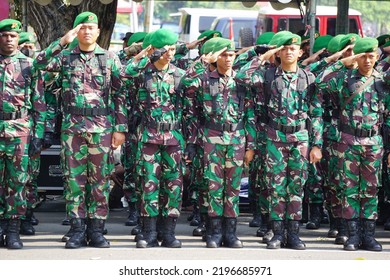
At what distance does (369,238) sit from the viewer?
33.7ft

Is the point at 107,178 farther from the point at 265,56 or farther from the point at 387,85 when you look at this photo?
the point at 387,85

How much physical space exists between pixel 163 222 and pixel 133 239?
582mm

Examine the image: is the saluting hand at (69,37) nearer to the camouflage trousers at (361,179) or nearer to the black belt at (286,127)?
the black belt at (286,127)

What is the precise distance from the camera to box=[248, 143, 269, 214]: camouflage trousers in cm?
1082

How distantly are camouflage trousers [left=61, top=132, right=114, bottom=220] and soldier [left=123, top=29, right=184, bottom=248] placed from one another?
0.36m

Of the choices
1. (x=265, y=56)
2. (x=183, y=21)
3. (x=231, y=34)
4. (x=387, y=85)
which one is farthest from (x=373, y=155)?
(x=183, y=21)

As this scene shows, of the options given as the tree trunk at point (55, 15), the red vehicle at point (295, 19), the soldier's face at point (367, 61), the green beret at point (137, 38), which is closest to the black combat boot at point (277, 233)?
the soldier's face at point (367, 61)

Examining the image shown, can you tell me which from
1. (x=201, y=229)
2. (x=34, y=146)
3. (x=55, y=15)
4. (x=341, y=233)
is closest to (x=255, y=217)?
(x=201, y=229)

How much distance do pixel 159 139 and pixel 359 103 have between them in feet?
6.47

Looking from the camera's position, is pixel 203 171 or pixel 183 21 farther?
pixel 183 21

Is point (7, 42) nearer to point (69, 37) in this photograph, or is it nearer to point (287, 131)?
point (69, 37)

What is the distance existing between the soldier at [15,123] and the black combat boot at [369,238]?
327cm

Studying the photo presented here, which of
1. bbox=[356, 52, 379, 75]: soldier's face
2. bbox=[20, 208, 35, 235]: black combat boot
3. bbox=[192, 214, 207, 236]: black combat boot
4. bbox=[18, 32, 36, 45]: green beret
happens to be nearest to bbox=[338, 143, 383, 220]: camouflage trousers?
bbox=[356, 52, 379, 75]: soldier's face

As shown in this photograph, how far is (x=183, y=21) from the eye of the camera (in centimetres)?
2862
